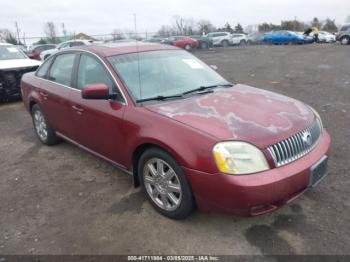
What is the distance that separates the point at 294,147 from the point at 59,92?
3.12 meters

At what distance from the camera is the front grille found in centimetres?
274

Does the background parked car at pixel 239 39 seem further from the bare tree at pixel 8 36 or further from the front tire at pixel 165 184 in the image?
the front tire at pixel 165 184

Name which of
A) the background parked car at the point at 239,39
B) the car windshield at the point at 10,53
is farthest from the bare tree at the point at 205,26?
the car windshield at the point at 10,53

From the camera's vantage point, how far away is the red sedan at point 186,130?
2658mm

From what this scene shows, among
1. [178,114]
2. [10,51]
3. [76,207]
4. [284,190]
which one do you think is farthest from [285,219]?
[10,51]

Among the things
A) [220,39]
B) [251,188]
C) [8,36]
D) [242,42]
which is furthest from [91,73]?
[8,36]

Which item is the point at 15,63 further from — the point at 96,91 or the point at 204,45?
the point at 204,45

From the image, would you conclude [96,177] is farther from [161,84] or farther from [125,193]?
[161,84]

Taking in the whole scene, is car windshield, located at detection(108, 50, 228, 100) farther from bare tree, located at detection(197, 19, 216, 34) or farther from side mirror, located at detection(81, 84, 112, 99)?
bare tree, located at detection(197, 19, 216, 34)

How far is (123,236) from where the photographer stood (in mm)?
3064

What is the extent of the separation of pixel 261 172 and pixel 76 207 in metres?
2.04

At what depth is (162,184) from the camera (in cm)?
321

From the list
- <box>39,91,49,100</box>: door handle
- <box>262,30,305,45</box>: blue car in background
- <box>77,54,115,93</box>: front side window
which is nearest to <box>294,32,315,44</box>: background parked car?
<box>262,30,305,45</box>: blue car in background

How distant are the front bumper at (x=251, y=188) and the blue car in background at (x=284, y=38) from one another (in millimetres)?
32207
